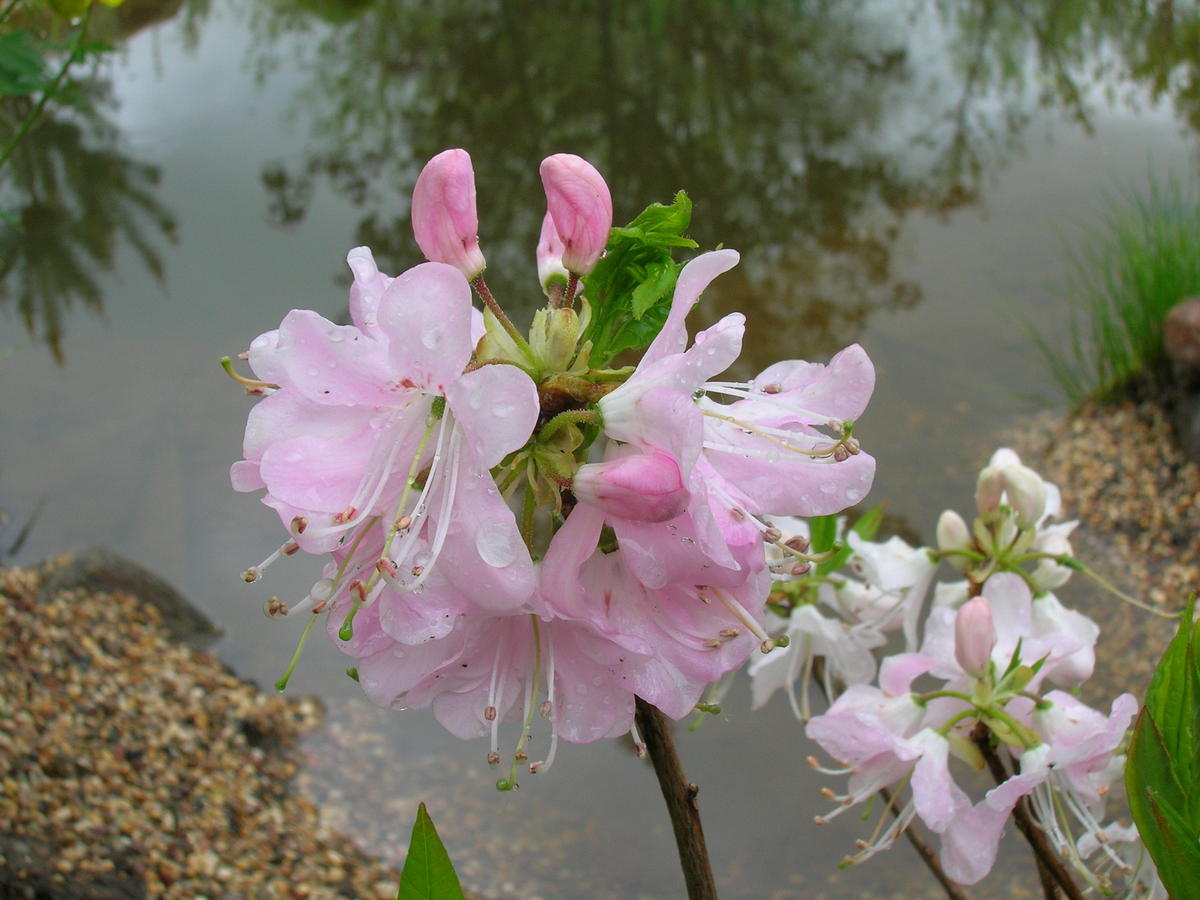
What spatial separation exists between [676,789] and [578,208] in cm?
41

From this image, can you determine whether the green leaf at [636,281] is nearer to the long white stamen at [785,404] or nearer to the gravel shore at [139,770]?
the long white stamen at [785,404]

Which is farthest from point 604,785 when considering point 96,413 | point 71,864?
point 96,413

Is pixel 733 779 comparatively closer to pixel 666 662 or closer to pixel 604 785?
pixel 604 785

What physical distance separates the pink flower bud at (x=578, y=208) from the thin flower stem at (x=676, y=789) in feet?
1.04

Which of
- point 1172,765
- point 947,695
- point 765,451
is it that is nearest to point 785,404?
point 765,451

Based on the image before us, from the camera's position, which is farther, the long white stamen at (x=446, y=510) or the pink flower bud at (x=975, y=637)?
the pink flower bud at (x=975, y=637)

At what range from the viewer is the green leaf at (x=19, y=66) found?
6.10ft

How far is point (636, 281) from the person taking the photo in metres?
0.75

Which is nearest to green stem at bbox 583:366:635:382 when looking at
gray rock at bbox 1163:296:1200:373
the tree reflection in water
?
gray rock at bbox 1163:296:1200:373

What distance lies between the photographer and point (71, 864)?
1.95 meters

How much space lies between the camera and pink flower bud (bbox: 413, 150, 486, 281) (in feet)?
2.47

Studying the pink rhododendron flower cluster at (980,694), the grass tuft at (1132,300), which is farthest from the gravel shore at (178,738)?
the pink rhododendron flower cluster at (980,694)

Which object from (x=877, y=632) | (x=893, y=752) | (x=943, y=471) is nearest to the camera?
(x=893, y=752)

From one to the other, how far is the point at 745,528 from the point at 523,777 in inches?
99.9
